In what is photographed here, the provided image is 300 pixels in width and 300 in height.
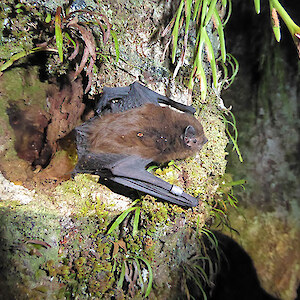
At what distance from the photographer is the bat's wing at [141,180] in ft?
5.96

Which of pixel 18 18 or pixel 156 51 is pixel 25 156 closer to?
pixel 18 18

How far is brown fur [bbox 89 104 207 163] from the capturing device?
181cm

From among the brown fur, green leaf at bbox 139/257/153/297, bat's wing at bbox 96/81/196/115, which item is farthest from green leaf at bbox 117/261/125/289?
bat's wing at bbox 96/81/196/115

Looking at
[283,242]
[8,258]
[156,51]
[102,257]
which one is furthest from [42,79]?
[283,242]

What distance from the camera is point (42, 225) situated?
5.79 feet

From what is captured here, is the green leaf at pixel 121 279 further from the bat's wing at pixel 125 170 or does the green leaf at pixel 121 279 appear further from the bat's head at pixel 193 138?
the bat's head at pixel 193 138

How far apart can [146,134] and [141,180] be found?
413mm

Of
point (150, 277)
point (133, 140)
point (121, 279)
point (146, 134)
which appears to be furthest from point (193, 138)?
point (121, 279)

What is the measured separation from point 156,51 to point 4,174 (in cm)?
181

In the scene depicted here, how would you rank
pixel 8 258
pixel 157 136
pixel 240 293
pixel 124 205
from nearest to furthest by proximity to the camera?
pixel 8 258 → pixel 157 136 → pixel 124 205 → pixel 240 293

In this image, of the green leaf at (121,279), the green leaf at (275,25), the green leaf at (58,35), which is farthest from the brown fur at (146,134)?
the green leaf at (121,279)

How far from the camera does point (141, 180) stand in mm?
1843

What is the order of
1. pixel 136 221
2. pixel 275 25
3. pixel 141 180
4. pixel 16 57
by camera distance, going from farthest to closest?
pixel 136 221, pixel 141 180, pixel 16 57, pixel 275 25

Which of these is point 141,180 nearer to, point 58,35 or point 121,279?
point 121,279
